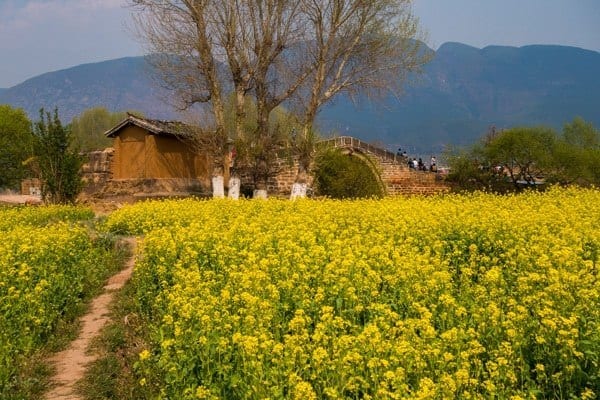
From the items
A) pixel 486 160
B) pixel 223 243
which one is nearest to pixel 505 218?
pixel 223 243

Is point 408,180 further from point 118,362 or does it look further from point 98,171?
point 118,362

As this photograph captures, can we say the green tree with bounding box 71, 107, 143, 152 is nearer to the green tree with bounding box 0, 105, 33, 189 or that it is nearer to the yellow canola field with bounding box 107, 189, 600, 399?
the green tree with bounding box 0, 105, 33, 189

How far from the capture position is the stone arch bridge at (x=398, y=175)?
3738 cm

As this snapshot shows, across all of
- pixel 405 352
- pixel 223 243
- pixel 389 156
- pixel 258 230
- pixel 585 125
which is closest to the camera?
pixel 405 352

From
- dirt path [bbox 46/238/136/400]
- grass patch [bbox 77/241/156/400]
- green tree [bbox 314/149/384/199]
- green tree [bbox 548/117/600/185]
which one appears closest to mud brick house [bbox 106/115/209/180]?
green tree [bbox 314/149/384/199]

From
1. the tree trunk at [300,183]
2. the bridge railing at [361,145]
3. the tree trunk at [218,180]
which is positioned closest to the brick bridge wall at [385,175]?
the bridge railing at [361,145]

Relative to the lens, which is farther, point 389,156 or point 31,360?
point 389,156

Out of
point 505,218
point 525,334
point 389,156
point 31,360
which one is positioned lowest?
point 31,360

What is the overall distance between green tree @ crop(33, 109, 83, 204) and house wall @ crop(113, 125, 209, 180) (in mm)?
5836

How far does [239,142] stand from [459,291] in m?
20.9

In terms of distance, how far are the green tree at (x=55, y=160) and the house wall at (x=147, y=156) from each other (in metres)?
5.84

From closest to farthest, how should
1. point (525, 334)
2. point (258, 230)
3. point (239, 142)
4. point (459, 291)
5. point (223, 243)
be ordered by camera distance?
point (525, 334) < point (459, 291) < point (223, 243) < point (258, 230) < point (239, 142)

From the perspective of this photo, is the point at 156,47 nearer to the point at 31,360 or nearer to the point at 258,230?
the point at 258,230

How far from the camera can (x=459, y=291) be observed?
301 inches
